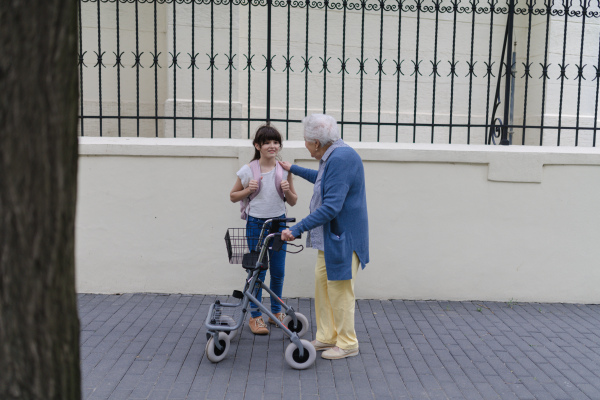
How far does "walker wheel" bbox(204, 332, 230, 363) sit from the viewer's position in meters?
4.05

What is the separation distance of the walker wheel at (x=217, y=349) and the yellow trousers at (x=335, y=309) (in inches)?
27.3

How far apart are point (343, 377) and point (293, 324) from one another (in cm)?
84

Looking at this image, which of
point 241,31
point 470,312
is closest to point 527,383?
point 470,312

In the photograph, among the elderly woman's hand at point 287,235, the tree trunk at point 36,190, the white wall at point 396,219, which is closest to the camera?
the tree trunk at point 36,190

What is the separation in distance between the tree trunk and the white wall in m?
3.88

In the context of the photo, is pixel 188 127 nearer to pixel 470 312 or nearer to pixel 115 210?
pixel 115 210

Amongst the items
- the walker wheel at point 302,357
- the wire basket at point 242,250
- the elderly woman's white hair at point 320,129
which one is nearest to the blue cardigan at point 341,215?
the elderly woman's white hair at point 320,129

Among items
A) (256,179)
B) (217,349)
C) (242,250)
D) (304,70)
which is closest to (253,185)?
(256,179)

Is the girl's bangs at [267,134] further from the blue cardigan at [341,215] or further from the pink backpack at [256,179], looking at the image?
the blue cardigan at [341,215]

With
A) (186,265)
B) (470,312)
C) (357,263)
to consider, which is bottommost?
(470,312)

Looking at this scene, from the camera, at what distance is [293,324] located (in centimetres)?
467

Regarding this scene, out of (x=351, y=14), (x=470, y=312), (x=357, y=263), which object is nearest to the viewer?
(x=357, y=263)

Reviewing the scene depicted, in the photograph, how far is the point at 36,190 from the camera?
5.38 feet

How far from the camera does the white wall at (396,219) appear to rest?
221 inches
